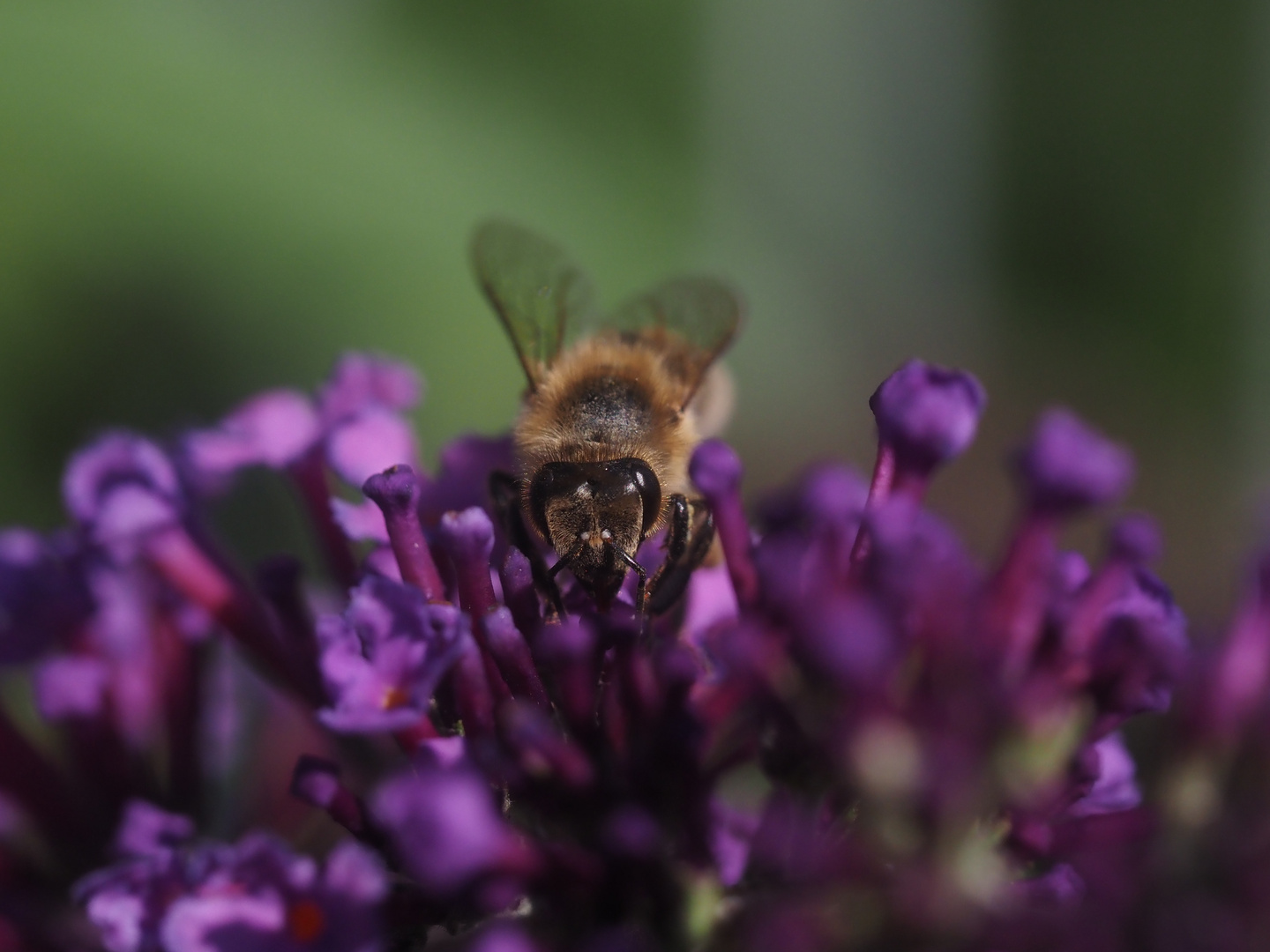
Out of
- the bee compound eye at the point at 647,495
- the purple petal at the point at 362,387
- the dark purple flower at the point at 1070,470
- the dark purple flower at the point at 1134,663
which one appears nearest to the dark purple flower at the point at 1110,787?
the dark purple flower at the point at 1134,663

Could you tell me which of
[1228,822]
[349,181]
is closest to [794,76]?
[349,181]

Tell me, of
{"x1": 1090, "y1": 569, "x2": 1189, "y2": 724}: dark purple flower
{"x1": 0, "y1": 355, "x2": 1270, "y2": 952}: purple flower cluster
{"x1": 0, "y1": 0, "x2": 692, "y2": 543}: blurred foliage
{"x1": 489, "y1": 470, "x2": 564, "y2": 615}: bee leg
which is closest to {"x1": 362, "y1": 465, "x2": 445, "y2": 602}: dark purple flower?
{"x1": 0, "y1": 355, "x2": 1270, "y2": 952}: purple flower cluster

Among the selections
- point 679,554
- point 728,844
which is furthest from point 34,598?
point 728,844

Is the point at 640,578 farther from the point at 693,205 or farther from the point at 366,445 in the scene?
the point at 693,205

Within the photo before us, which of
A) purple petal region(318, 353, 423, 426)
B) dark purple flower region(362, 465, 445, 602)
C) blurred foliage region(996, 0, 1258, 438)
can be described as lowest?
dark purple flower region(362, 465, 445, 602)

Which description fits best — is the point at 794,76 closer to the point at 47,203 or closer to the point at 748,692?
the point at 47,203

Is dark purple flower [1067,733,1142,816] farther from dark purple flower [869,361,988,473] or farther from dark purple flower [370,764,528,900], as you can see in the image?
dark purple flower [370,764,528,900]

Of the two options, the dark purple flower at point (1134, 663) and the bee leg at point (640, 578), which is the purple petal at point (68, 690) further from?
the dark purple flower at point (1134, 663)
